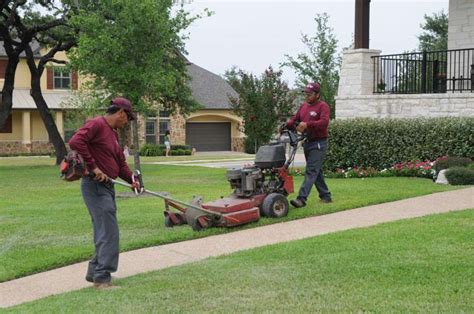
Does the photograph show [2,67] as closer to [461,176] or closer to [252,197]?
[461,176]

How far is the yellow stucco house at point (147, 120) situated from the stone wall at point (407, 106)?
24.9 metres

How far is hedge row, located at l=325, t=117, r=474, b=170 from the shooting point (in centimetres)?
1552

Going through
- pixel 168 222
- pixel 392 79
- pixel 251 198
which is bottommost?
pixel 168 222

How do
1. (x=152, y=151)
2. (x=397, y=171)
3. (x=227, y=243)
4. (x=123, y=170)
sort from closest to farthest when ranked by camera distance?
1. (x=123, y=170)
2. (x=227, y=243)
3. (x=397, y=171)
4. (x=152, y=151)

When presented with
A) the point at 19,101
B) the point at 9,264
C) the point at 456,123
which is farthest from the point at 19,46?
the point at 9,264

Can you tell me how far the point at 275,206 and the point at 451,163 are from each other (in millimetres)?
5907

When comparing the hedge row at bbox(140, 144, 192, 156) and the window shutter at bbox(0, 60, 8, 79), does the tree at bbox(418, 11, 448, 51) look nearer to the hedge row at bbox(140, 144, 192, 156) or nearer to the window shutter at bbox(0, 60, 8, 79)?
the hedge row at bbox(140, 144, 192, 156)

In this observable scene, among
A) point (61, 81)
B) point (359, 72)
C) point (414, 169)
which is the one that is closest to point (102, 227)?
point (414, 169)

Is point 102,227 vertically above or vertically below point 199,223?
above

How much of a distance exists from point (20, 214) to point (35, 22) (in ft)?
58.5

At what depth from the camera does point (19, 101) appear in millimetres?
43125

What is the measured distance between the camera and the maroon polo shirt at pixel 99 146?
21.8ft

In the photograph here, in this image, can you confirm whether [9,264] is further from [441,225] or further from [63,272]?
[441,225]

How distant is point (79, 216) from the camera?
11680mm
